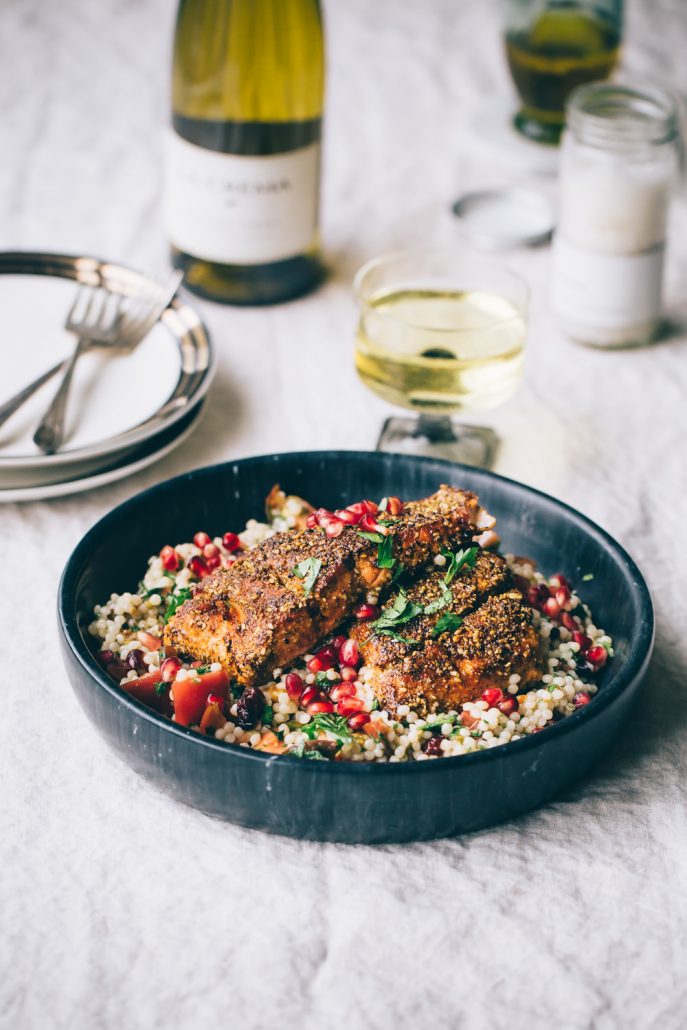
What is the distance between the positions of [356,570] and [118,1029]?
51 centimetres

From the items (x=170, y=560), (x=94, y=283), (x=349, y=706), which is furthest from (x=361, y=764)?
(x=94, y=283)

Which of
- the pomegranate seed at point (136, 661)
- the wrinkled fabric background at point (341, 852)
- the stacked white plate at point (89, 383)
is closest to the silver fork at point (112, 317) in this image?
the stacked white plate at point (89, 383)

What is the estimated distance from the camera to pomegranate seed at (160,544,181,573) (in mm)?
1451

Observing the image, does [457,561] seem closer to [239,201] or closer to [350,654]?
[350,654]

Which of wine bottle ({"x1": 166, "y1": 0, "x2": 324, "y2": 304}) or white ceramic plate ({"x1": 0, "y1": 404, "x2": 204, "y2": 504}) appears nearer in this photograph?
white ceramic plate ({"x1": 0, "y1": 404, "x2": 204, "y2": 504})

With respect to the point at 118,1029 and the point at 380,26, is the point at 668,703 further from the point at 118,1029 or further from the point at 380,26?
the point at 380,26

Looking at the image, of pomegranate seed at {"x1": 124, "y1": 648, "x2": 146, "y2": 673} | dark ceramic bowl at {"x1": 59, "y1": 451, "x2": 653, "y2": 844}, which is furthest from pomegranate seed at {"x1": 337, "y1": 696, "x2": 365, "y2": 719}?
Answer: pomegranate seed at {"x1": 124, "y1": 648, "x2": 146, "y2": 673}

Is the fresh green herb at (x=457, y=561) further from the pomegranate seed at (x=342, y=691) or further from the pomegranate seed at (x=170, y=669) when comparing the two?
the pomegranate seed at (x=170, y=669)

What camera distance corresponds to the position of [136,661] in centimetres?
130

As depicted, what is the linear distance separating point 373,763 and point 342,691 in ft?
0.49

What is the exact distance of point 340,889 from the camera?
46.1 inches

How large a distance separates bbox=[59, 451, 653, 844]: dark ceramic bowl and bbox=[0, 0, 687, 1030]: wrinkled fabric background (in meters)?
0.06

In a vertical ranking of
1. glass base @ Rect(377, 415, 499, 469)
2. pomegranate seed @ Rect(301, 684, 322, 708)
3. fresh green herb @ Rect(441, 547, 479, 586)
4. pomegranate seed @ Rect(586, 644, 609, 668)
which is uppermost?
fresh green herb @ Rect(441, 547, 479, 586)

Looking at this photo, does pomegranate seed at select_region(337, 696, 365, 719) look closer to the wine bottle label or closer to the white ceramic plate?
the white ceramic plate
